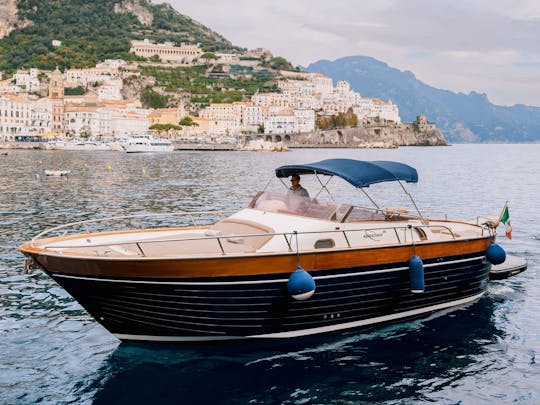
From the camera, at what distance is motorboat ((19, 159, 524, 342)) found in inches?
344

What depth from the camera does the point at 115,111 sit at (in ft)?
480

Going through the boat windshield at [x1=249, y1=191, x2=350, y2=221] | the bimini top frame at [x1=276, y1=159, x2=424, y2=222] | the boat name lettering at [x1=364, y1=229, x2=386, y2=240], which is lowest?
the boat name lettering at [x1=364, y1=229, x2=386, y2=240]

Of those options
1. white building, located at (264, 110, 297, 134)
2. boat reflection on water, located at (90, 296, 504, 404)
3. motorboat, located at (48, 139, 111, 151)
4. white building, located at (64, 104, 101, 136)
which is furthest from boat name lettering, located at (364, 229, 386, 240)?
white building, located at (264, 110, 297, 134)

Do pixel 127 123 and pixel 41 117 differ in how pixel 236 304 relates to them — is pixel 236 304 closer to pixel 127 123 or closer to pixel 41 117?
pixel 127 123

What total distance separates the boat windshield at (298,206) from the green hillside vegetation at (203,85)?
16733 centimetres

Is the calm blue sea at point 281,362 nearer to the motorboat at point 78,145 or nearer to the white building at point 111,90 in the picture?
the motorboat at point 78,145

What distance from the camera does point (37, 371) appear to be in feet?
28.5

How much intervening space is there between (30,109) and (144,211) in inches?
4758

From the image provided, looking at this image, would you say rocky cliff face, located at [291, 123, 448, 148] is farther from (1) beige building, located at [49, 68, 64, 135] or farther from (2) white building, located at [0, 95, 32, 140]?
(2) white building, located at [0, 95, 32, 140]

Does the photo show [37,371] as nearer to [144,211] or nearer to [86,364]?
[86,364]

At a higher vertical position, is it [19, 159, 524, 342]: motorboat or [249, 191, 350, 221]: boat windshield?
[249, 191, 350, 221]: boat windshield

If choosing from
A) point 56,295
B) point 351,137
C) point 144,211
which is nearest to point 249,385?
point 56,295

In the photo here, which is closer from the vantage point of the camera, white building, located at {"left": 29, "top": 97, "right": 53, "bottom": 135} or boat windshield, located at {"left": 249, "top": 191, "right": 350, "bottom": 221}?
boat windshield, located at {"left": 249, "top": 191, "right": 350, "bottom": 221}

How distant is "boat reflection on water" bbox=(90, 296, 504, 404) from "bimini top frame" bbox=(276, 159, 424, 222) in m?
2.48
